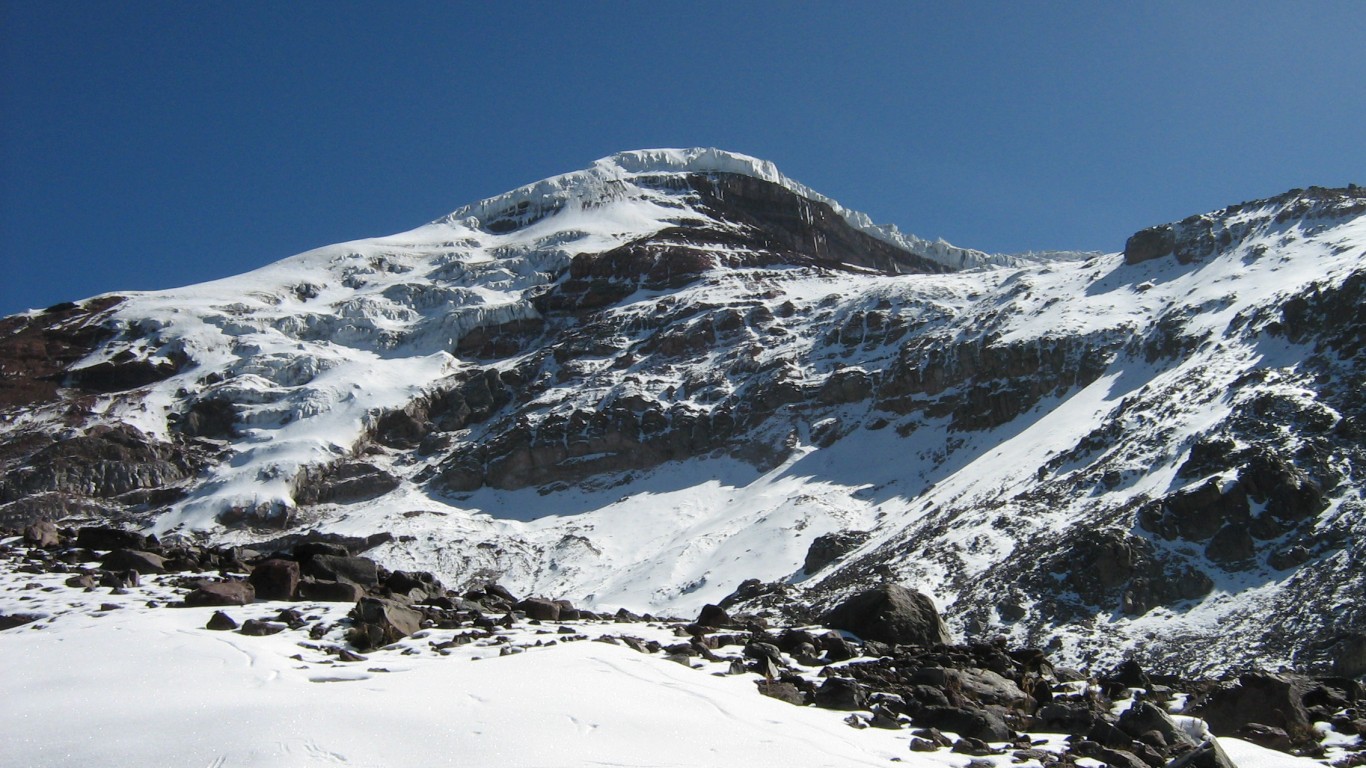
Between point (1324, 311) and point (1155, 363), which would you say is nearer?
point (1324, 311)

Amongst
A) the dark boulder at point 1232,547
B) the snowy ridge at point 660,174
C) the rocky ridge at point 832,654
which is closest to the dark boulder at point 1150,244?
the dark boulder at point 1232,547

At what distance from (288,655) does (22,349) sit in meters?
106

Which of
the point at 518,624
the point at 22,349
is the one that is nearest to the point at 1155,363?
the point at 518,624

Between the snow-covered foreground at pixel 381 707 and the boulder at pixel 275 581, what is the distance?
220 cm

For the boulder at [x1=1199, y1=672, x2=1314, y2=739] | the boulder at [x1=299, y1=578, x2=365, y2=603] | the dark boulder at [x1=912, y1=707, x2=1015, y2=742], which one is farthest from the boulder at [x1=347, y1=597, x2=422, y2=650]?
the boulder at [x1=1199, y1=672, x2=1314, y2=739]

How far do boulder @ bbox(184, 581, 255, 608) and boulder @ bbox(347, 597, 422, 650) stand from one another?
7.15 feet

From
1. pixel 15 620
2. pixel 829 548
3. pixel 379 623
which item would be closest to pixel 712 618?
pixel 379 623

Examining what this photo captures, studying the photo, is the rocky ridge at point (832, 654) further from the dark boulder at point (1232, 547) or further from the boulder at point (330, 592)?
the dark boulder at point (1232, 547)

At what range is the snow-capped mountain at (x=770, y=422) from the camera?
33.8m

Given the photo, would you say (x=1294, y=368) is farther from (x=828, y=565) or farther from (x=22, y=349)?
(x=22, y=349)

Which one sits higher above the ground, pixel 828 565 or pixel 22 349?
pixel 22 349

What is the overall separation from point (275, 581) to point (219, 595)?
128 cm

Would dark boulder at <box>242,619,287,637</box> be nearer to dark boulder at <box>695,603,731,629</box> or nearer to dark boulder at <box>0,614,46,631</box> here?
dark boulder at <box>0,614,46,631</box>

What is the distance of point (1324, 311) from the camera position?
42.5m
